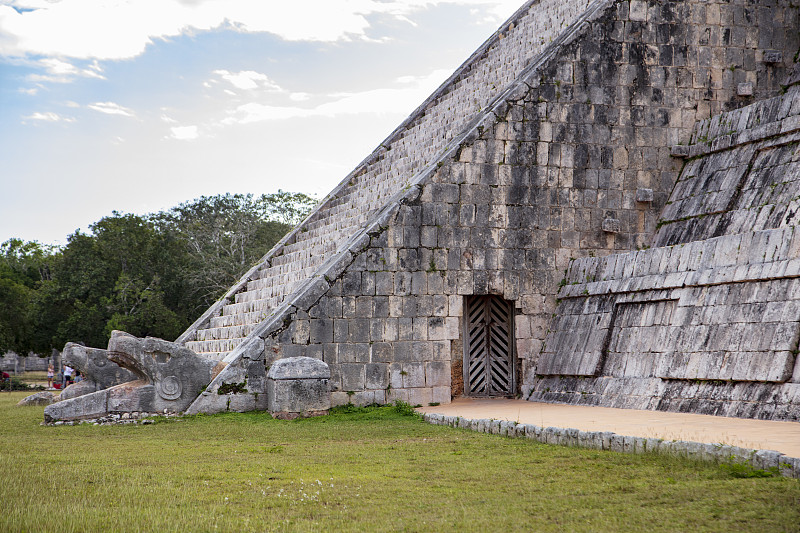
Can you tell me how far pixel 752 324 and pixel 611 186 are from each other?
497 centimetres

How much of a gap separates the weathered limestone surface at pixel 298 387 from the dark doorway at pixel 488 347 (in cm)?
331

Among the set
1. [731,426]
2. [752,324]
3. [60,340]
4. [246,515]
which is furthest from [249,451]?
[60,340]

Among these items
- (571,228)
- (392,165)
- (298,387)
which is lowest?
(298,387)

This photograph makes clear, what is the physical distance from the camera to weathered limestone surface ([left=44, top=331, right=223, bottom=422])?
1210cm

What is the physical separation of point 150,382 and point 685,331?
7.53 m

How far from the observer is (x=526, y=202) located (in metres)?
14.2

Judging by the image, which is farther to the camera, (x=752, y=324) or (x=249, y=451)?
(x=752, y=324)

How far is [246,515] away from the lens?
17.6 feet

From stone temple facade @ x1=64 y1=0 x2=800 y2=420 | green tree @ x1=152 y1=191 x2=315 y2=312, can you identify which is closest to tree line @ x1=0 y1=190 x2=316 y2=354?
green tree @ x1=152 y1=191 x2=315 y2=312

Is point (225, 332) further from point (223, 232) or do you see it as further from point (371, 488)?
point (223, 232)

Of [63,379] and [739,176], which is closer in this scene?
[739,176]

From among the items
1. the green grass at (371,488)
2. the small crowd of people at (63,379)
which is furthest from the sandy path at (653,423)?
the small crowd of people at (63,379)

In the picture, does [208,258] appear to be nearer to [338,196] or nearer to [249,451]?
[338,196]

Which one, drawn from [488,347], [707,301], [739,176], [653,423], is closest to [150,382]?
[488,347]
